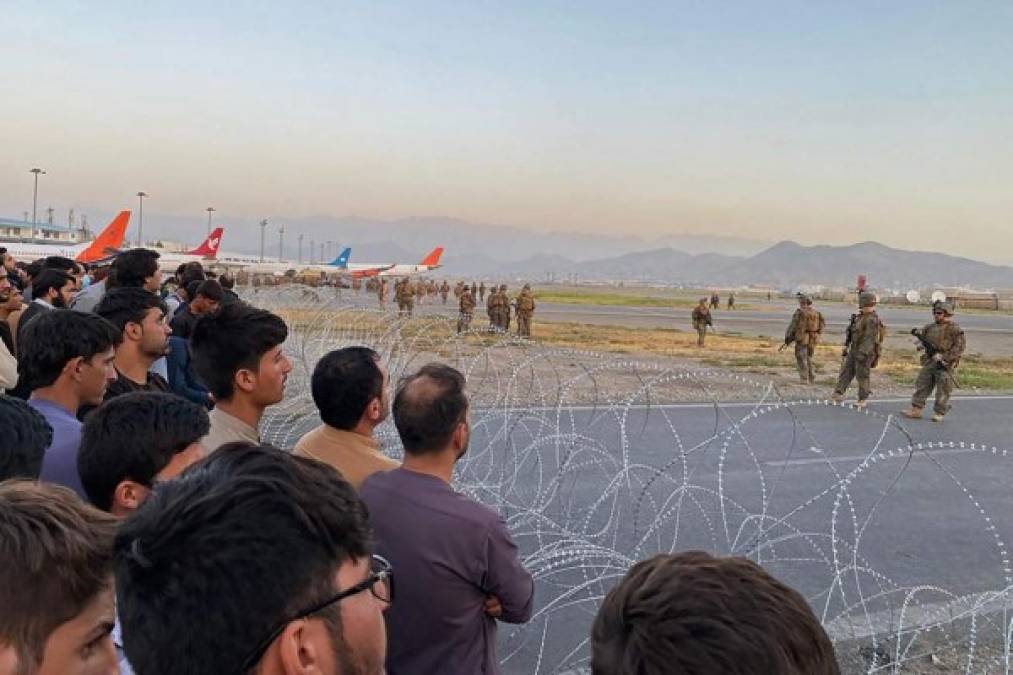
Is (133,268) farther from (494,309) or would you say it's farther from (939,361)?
(494,309)

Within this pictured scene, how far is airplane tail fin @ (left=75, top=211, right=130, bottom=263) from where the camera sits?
40750 millimetres

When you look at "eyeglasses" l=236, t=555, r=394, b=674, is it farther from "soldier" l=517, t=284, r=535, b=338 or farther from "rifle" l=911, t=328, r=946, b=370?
"soldier" l=517, t=284, r=535, b=338

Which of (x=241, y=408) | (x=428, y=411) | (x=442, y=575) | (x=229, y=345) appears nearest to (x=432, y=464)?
(x=428, y=411)

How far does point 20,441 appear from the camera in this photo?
2.17 meters

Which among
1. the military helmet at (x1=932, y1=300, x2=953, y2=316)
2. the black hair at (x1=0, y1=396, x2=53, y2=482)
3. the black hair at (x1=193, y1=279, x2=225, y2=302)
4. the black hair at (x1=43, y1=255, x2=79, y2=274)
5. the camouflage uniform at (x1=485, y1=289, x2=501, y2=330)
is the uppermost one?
the military helmet at (x1=932, y1=300, x2=953, y2=316)

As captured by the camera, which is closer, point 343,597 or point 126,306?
point 343,597

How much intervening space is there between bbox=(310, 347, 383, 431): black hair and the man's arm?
90cm

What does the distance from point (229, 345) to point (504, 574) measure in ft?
6.13

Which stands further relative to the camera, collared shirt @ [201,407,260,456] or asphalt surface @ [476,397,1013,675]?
asphalt surface @ [476,397,1013,675]

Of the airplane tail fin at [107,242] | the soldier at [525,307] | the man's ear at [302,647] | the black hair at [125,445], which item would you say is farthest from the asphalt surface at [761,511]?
the airplane tail fin at [107,242]

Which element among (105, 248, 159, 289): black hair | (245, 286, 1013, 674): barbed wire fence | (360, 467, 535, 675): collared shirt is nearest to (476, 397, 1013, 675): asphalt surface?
(245, 286, 1013, 674): barbed wire fence

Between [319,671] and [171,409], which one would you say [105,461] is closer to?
[171,409]

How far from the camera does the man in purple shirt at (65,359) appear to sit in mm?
3344

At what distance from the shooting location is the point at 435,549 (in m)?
2.32
